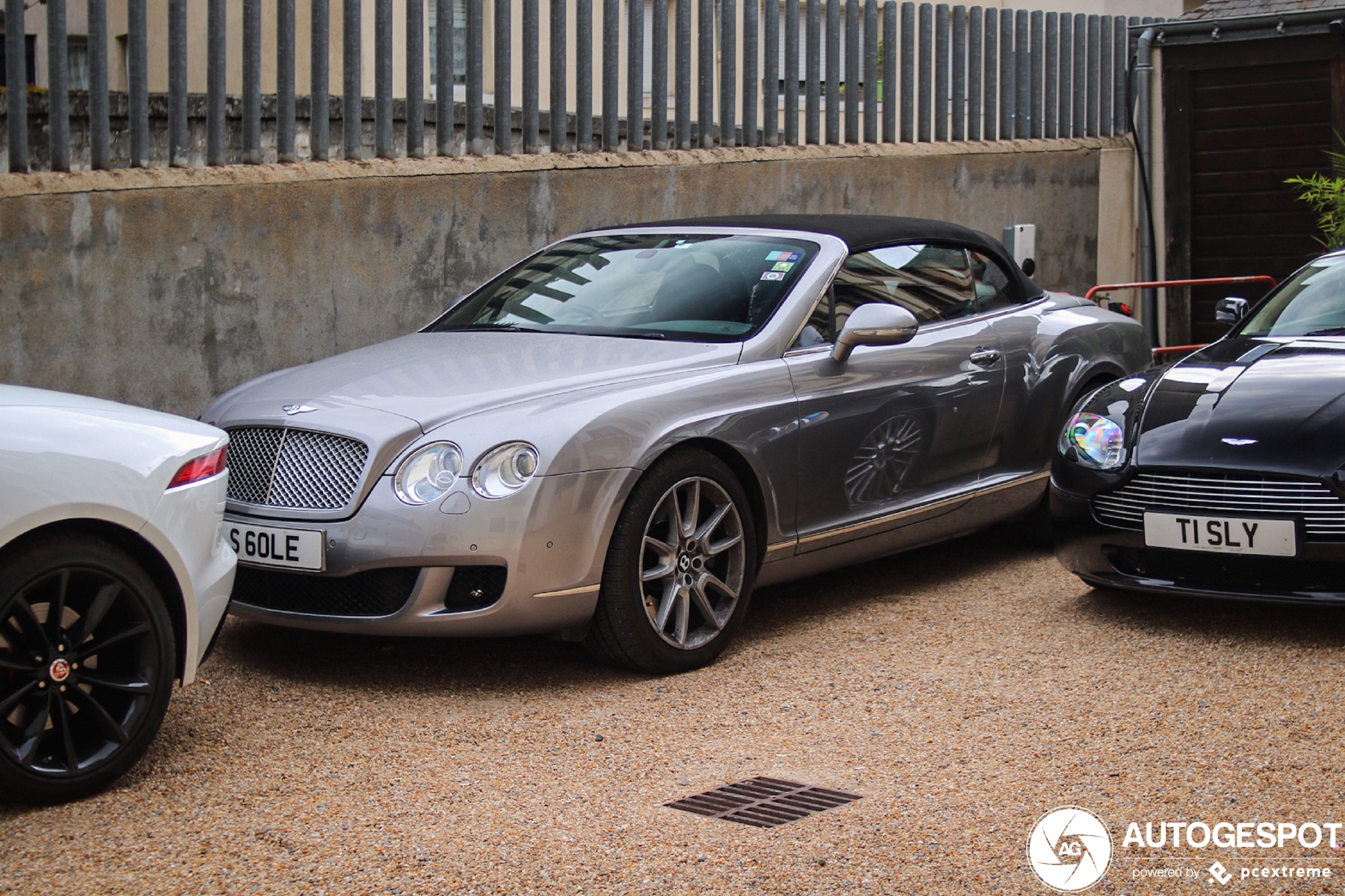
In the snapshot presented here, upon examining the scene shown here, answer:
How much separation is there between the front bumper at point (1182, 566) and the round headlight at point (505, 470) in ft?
7.14

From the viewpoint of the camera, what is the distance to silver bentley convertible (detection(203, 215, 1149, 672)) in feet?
15.5

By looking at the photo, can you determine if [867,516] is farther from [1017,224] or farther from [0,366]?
[1017,224]

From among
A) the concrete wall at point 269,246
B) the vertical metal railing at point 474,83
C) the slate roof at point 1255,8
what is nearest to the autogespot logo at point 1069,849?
the concrete wall at point 269,246

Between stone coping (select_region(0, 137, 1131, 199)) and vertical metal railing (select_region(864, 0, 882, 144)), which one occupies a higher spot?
vertical metal railing (select_region(864, 0, 882, 144))

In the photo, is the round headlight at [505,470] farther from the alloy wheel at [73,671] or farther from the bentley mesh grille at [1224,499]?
the bentley mesh grille at [1224,499]

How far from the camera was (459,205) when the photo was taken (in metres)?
8.61

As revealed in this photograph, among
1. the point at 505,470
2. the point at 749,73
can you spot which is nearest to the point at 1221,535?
the point at 505,470

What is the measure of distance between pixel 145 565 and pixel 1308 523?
3633mm

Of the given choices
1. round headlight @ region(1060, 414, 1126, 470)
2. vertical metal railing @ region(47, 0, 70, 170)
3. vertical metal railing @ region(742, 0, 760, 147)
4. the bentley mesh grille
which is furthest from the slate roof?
vertical metal railing @ region(47, 0, 70, 170)

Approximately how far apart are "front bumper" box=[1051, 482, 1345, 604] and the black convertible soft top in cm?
128

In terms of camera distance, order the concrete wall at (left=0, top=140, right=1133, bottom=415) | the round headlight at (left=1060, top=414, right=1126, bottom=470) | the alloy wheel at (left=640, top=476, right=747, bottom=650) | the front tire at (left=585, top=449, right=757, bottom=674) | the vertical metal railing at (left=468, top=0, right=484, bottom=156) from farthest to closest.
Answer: the vertical metal railing at (left=468, top=0, right=484, bottom=156)
the concrete wall at (left=0, top=140, right=1133, bottom=415)
the round headlight at (left=1060, top=414, right=1126, bottom=470)
the alloy wheel at (left=640, top=476, right=747, bottom=650)
the front tire at (left=585, top=449, right=757, bottom=674)

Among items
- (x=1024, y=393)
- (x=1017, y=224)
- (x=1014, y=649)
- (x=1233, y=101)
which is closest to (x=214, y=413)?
(x=1014, y=649)

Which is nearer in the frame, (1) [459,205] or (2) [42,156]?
(2) [42,156]

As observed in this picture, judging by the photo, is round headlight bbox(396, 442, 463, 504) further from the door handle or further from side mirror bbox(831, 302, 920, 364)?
the door handle
